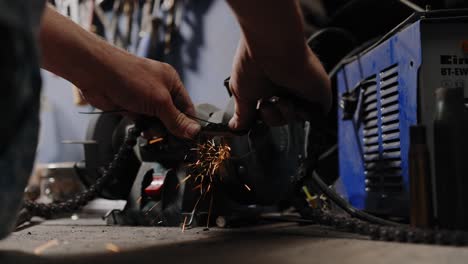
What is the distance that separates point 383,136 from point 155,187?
0.57m

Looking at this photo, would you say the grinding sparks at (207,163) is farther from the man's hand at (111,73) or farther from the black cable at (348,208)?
the black cable at (348,208)

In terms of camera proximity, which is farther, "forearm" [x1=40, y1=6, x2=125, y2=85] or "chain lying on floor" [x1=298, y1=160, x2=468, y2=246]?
"forearm" [x1=40, y1=6, x2=125, y2=85]

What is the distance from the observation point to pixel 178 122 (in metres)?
1.06

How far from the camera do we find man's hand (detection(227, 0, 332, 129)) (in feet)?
2.31

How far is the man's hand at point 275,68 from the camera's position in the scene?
0.71m

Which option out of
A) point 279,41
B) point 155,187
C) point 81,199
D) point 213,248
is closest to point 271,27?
point 279,41

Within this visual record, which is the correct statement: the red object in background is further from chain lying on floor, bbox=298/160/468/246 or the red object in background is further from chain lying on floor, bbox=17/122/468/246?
chain lying on floor, bbox=298/160/468/246

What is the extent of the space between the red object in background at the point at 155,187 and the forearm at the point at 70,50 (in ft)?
0.95

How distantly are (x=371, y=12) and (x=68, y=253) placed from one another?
129cm

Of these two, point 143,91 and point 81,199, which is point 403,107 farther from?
point 81,199

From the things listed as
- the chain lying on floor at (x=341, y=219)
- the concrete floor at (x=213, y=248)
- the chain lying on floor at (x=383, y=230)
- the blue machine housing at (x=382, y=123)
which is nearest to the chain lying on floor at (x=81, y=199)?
the chain lying on floor at (x=341, y=219)

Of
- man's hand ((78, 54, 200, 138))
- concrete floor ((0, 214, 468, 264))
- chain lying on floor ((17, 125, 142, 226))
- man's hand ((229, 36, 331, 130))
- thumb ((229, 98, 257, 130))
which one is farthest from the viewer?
chain lying on floor ((17, 125, 142, 226))

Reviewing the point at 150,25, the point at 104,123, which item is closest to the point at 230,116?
the point at 104,123

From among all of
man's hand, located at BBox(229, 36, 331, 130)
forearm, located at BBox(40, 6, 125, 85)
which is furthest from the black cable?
forearm, located at BBox(40, 6, 125, 85)
